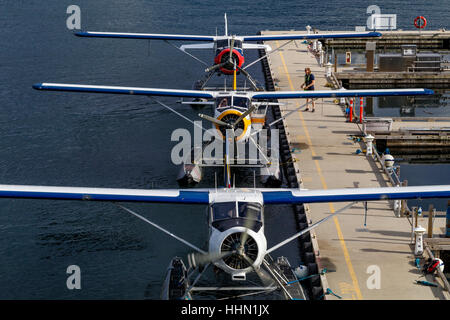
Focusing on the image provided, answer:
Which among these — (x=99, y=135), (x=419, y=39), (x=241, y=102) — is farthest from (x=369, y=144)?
(x=419, y=39)

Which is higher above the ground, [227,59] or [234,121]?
[227,59]

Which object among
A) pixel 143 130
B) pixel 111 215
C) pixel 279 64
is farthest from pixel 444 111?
pixel 111 215

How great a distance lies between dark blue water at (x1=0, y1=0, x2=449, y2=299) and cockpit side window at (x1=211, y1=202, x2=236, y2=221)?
15.2 feet

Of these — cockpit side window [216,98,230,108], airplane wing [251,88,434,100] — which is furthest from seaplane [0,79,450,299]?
airplane wing [251,88,434,100]

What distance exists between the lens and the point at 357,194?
2062cm

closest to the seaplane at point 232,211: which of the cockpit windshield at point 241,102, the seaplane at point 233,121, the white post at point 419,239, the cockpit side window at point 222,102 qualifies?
the white post at point 419,239

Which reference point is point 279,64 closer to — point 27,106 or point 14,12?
point 27,106

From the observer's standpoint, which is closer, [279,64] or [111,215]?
→ [111,215]

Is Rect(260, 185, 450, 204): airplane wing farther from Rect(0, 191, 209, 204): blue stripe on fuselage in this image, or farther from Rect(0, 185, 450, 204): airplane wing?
Rect(0, 191, 209, 204): blue stripe on fuselage

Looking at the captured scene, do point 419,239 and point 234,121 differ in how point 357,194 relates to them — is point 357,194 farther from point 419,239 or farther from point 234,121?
point 234,121

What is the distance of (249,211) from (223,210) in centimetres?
71

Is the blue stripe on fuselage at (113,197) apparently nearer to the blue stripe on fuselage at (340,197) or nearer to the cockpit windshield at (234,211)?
the cockpit windshield at (234,211)

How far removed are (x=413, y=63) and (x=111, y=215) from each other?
1089 inches

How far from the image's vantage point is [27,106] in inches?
1706
